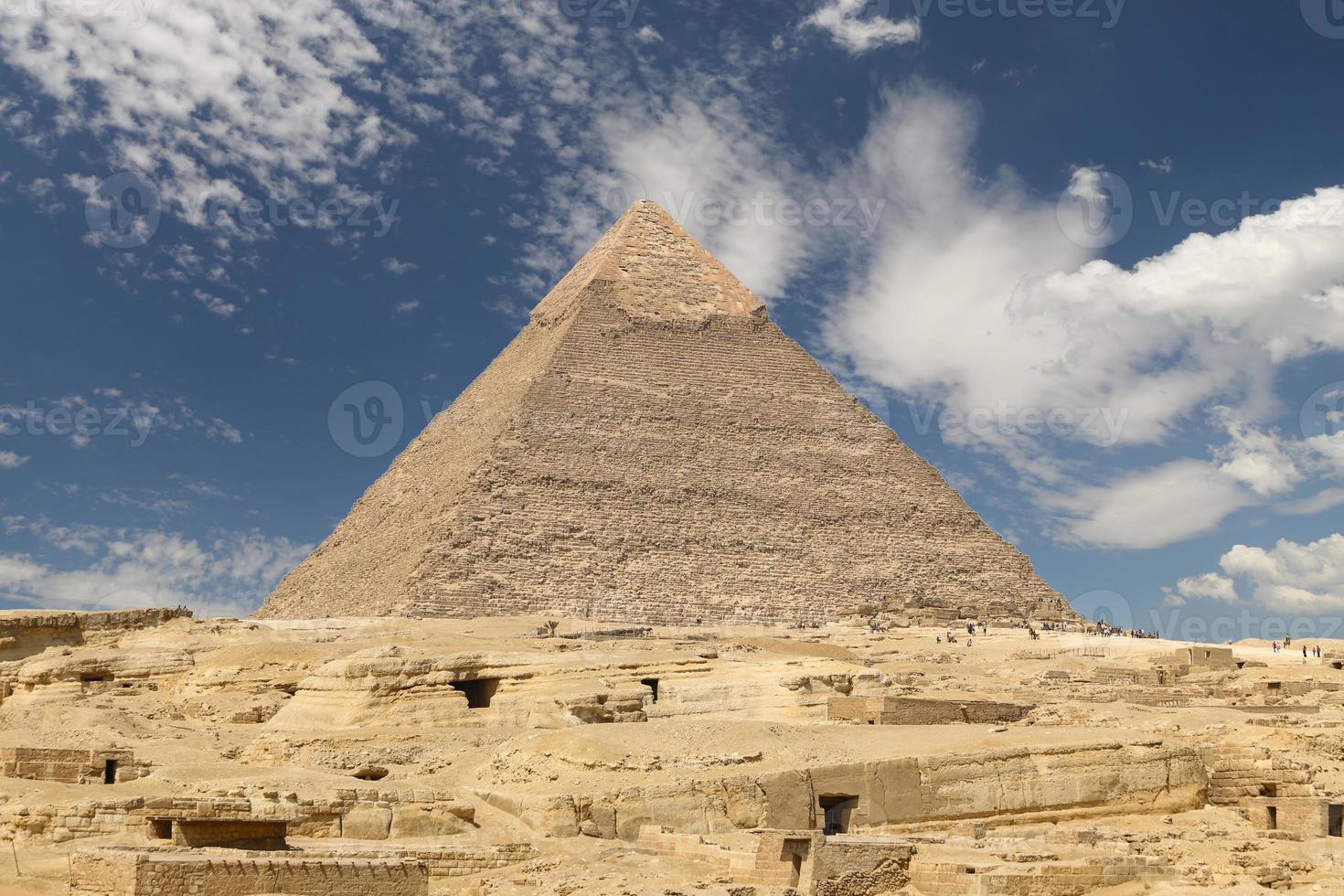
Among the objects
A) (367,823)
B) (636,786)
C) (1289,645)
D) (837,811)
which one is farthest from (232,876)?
(1289,645)

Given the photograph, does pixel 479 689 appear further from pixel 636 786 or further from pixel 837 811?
pixel 837 811

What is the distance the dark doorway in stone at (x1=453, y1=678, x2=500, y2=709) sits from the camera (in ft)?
42.7

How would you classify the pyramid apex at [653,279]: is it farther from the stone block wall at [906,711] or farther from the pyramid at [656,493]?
the stone block wall at [906,711]

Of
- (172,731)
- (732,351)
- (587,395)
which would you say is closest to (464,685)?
(172,731)

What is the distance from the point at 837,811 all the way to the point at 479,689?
4514mm

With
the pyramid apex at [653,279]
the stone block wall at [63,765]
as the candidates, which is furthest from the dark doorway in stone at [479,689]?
the pyramid apex at [653,279]

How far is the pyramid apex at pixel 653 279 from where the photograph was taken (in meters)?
79.8

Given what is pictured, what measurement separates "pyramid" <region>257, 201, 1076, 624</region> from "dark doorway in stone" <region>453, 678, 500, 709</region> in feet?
144

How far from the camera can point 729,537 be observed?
68125 mm

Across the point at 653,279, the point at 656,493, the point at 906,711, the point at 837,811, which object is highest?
the point at 653,279

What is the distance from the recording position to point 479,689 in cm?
1319

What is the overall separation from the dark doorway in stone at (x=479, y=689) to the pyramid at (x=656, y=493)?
1725 inches

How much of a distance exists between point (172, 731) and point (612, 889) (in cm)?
618

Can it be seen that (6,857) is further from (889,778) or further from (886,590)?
(886,590)
